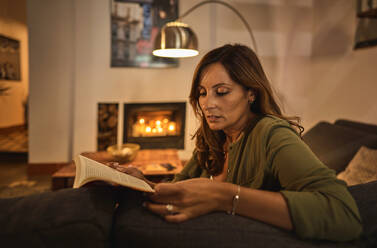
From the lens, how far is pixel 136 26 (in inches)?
133

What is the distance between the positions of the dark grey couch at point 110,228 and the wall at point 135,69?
2.73m

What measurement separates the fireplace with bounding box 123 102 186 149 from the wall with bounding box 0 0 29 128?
1.97 metres

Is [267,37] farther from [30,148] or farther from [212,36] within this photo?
[30,148]

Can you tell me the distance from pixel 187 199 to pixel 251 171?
39 centimetres

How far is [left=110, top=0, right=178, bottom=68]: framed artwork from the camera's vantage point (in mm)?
3320

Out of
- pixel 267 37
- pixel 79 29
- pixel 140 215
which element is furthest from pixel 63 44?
pixel 140 215

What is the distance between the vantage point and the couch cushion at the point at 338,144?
1.68m

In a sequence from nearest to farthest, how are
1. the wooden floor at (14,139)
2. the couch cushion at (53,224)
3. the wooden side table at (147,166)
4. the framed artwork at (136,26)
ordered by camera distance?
1. the couch cushion at (53,224)
2. the wooden side table at (147,166)
3. the framed artwork at (136,26)
4. the wooden floor at (14,139)

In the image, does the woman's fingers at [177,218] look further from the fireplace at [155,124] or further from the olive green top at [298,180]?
the fireplace at [155,124]

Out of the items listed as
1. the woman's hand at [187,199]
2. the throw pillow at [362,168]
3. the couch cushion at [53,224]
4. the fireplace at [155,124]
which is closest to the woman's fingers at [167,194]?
the woman's hand at [187,199]

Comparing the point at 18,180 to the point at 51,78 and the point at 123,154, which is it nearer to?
the point at 51,78

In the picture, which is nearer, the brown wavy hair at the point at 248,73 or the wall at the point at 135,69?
the brown wavy hair at the point at 248,73

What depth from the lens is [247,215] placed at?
54cm

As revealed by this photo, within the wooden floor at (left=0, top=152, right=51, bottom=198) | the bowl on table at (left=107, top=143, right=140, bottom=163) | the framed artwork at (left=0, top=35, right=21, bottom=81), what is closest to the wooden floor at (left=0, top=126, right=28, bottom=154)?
the wooden floor at (left=0, top=152, right=51, bottom=198)
